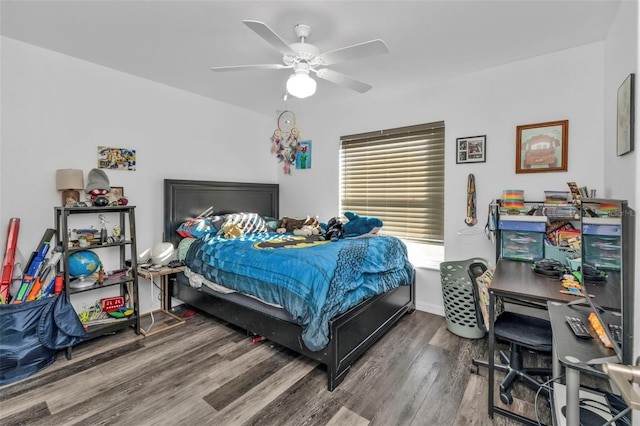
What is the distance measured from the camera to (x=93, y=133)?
288 cm

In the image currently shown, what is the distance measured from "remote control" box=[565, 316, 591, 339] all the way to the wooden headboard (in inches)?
135

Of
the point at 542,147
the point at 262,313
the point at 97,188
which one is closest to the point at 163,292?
the point at 97,188

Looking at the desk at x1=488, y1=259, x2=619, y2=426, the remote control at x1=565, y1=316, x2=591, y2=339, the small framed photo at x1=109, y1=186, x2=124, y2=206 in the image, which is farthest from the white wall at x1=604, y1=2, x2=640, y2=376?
the small framed photo at x1=109, y1=186, x2=124, y2=206

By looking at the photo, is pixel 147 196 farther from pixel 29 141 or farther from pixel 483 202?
pixel 483 202

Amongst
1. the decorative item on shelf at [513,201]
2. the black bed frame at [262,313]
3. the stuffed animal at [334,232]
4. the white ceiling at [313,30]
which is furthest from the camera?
the stuffed animal at [334,232]

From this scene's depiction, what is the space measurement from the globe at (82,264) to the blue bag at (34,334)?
218 mm

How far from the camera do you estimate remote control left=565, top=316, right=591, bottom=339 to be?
3.91 ft

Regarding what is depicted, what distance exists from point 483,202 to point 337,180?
1.77 meters

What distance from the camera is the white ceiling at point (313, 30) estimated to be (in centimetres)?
200

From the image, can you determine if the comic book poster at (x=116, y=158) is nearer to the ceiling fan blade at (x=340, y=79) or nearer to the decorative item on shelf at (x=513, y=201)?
the ceiling fan blade at (x=340, y=79)

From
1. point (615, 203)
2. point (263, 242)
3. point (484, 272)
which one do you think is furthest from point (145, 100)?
point (615, 203)

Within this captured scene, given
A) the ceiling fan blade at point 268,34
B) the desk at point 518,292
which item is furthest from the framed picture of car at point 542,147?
the ceiling fan blade at point 268,34

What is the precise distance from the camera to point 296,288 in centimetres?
213

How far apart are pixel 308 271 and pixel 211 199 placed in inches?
82.1
